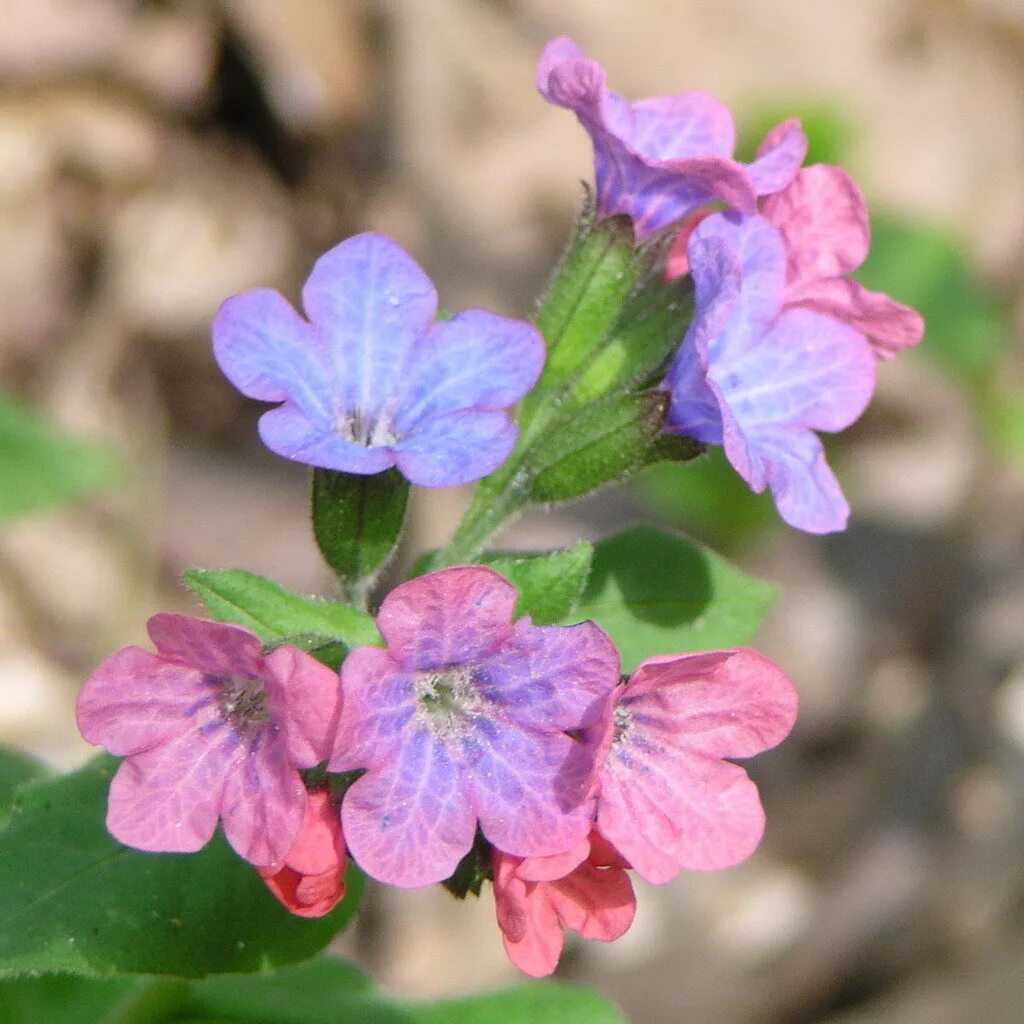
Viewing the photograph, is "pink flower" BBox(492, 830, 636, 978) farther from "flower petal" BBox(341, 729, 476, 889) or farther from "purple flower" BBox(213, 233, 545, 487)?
"purple flower" BBox(213, 233, 545, 487)

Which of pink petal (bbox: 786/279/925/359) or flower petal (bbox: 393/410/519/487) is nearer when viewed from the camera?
flower petal (bbox: 393/410/519/487)

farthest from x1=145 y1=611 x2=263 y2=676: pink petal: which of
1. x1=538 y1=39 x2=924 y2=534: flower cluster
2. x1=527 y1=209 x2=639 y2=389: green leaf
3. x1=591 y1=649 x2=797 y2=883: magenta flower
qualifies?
x1=527 y1=209 x2=639 y2=389: green leaf

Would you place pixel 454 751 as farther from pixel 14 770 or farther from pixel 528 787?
pixel 14 770

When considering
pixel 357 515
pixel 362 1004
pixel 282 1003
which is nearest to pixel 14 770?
pixel 282 1003

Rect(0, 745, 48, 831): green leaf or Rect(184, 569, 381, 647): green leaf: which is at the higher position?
Rect(184, 569, 381, 647): green leaf

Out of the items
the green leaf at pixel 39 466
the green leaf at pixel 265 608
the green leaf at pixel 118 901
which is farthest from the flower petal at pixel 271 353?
the green leaf at pixel 39 466

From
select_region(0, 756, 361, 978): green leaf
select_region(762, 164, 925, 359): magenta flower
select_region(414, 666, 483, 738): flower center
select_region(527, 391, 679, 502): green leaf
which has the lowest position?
select_region(0, 756, 361, 978): green leaf
